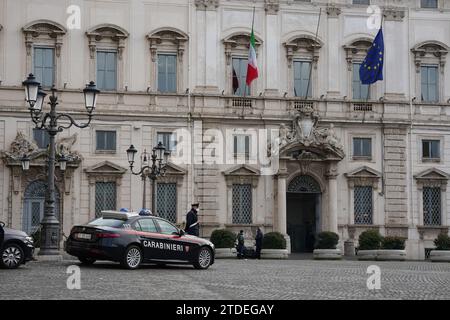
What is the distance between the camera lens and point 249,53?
42.2m

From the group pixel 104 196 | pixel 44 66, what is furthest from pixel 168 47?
pixel 104 196

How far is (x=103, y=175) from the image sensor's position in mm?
42125

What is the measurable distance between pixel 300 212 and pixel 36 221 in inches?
592

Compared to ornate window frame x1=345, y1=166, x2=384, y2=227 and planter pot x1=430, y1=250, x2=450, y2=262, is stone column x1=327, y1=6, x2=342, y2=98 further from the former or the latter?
planter pot x1=430, y1=250, x2=450, y2=262

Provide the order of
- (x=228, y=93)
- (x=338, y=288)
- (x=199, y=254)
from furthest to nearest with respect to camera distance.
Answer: (x=228, y=93) < (x=199, y=254) < (x=338, y=288)

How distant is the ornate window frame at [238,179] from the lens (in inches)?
1709

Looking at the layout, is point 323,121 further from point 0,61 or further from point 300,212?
point 0,61

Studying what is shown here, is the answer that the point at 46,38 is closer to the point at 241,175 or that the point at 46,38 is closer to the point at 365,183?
the point at 241,175

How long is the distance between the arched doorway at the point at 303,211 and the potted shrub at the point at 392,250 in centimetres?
705

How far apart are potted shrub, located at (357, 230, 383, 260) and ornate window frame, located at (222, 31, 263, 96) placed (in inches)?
412

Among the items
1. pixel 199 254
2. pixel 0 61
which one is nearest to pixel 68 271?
pixel 199 254

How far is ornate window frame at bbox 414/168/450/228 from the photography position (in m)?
45.5

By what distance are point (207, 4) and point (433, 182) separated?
16.0m

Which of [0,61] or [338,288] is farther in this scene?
[0,61]
